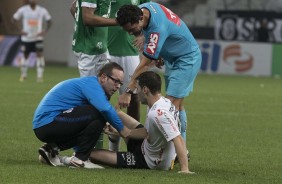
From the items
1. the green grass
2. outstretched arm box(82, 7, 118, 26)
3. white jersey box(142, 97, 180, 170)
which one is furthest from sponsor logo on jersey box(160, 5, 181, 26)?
the green grass

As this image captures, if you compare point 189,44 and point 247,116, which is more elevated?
point 189,44

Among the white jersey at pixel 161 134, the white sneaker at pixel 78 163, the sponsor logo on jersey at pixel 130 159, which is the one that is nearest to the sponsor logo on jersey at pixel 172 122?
the white jersey at pixel 161 134

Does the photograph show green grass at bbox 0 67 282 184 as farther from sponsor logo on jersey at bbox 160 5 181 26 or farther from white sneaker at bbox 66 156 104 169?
sponsor logo on jersey at bbox 160 5 181 26

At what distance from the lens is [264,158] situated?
11.7 meters

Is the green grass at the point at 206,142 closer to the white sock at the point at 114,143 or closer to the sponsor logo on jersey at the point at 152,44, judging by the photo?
the white sock at the point at 114,143

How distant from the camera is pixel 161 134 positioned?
10227mm

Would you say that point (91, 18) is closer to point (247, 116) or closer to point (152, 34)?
point (152, 34)

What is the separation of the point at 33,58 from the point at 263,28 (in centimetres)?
920

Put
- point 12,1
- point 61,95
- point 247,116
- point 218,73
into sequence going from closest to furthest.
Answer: point 61,95 → point 247,116 → point 218,73 → point 12,1

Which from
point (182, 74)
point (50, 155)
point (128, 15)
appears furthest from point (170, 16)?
point (50, 155)

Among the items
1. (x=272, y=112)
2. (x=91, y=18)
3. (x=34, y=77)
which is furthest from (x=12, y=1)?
(x=91, y=18)

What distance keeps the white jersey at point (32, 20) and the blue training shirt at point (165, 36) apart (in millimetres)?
17886

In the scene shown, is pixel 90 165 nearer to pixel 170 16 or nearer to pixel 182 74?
pixel 182 74

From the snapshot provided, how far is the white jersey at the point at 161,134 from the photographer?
999cm
